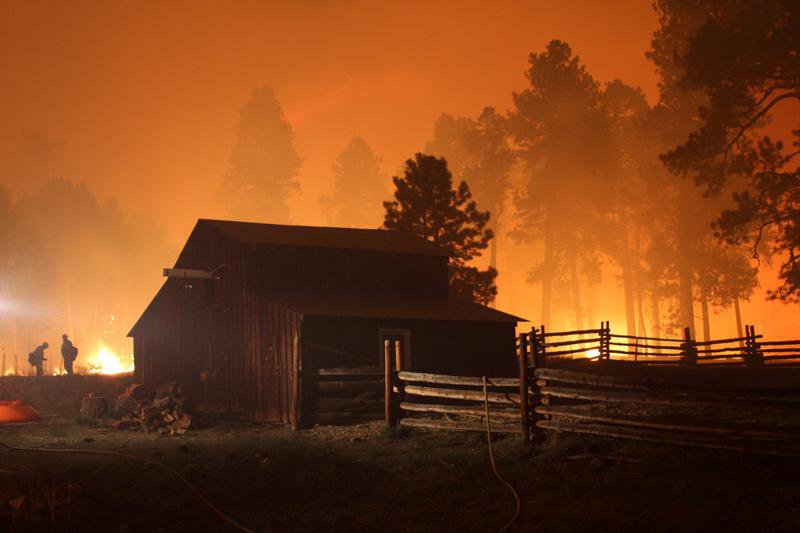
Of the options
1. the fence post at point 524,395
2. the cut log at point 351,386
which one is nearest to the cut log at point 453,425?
the fence post at point 524,395

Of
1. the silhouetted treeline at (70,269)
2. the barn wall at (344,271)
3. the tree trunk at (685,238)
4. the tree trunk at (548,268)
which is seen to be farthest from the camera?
the silhouetted treeline at (70,269)

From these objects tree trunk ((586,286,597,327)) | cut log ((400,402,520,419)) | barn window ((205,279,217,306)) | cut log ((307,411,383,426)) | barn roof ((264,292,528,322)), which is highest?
tree trunk ((586,286,597,327))

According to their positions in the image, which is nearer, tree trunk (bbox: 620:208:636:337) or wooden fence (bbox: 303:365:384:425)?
wooden fence (bbox: 303:365:384:425)

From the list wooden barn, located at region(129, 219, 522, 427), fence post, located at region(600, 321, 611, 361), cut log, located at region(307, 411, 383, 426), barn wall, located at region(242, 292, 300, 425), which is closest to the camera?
cut log, located at region(307, 411, 383, 426)

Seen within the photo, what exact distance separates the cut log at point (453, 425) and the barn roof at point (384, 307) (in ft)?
17.5

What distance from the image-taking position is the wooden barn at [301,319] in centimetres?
2112

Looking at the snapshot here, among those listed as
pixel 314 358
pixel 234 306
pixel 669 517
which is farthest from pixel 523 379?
pixel 234 306

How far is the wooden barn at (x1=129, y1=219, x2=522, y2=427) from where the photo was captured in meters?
21.1

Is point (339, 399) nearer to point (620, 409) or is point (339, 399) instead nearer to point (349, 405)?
point (349, 405)

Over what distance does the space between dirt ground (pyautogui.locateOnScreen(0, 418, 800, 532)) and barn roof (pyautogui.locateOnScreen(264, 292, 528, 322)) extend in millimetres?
7283

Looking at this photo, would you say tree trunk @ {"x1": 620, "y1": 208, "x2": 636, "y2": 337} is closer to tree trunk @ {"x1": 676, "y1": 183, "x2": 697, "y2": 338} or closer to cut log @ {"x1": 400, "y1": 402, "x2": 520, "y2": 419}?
tree trunk @ {"x1": 676, "y1": 183, "x2": 697, "y2": 338}

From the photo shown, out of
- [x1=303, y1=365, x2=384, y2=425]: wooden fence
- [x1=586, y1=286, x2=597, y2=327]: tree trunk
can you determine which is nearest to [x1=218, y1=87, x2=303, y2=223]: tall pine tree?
[x1=586, y1=286, x2=597, y2=327]: tree trunk

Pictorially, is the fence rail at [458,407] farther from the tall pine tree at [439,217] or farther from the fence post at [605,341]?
the tall pine tree at [439,217]

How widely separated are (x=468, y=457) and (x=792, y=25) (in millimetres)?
23996
